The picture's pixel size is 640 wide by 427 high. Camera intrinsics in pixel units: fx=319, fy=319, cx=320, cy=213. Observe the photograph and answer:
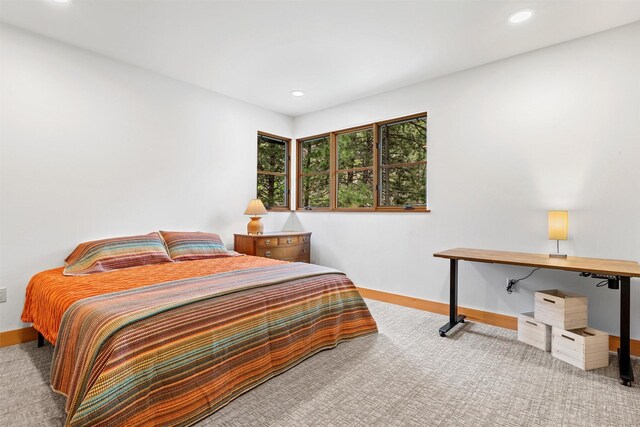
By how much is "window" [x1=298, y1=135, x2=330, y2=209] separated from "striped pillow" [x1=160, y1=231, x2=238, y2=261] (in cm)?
168

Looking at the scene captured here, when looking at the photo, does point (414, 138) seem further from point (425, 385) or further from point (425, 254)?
point (425, 385)

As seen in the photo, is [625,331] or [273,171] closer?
[625,331]

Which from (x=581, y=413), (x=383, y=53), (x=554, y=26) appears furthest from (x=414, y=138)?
(x=581, y=413)

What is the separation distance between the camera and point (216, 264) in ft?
9.60

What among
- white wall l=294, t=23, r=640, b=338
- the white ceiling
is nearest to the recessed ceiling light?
the white ceiling

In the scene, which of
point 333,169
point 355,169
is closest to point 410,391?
point 355,169

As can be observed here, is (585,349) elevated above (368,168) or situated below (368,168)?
below

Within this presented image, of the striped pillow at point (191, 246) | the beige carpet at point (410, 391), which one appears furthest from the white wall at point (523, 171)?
the striped pillow at point (191, 246)

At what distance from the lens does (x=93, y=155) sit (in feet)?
9.84

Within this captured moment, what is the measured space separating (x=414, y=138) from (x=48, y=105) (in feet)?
11.8

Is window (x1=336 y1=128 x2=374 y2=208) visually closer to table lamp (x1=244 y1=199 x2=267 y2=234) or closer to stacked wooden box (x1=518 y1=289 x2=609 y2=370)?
table lamp (x1=244 y1=199 x2=267 y2=234)

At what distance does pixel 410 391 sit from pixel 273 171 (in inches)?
142

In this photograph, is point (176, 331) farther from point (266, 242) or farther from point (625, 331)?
point (625, 331)

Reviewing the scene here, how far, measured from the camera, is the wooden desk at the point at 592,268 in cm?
203
